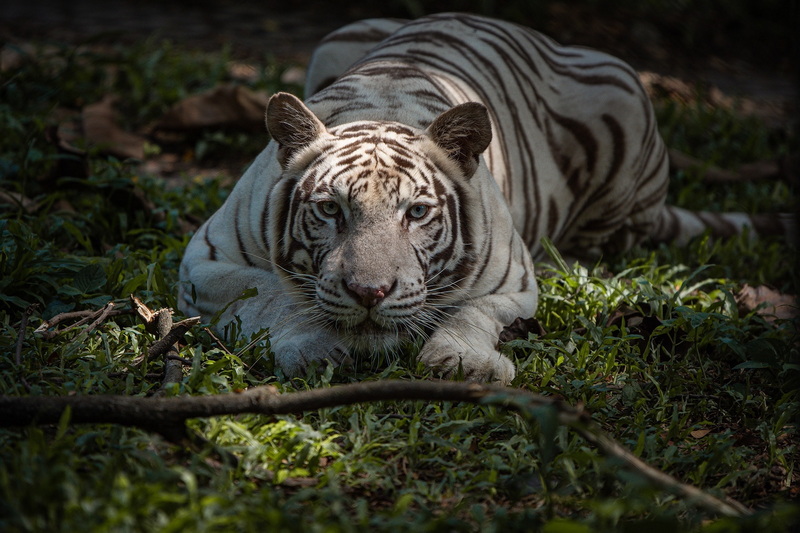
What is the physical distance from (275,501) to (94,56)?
16.0ft

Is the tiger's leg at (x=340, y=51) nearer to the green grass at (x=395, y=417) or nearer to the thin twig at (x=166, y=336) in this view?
the green grass at (x=395, y=417)

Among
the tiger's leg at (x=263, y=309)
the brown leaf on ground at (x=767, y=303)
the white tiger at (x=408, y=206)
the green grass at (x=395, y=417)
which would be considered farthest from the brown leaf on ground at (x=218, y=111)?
the brown leaf on ground at (x=767, y=303)

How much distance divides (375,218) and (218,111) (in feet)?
9.74

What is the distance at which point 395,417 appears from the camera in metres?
2.71

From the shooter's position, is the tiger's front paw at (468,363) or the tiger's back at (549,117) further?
the tiger's back at (549,117)

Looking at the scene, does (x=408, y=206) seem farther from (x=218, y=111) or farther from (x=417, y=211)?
(x=218, y=111)

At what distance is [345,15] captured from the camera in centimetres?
904

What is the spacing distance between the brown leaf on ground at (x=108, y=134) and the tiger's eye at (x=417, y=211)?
2.53 m

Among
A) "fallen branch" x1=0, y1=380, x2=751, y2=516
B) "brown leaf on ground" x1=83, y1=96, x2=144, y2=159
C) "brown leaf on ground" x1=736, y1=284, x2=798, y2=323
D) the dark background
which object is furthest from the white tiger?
the dark background

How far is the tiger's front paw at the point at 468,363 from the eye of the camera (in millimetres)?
2945

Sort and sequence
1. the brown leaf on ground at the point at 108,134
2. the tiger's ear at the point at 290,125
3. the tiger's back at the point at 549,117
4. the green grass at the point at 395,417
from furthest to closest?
1. the brown leaf on ground at the point at 108,134
2. the tiger's back at the point at 549,117
3. the tiger's ear at the point at 290,125
4. the green grass at the point at 395,417

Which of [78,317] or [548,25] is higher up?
[548,25]

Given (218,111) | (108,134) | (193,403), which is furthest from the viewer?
(218,111)

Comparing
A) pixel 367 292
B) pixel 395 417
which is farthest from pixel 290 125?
pixel 395 417
